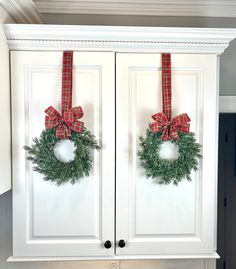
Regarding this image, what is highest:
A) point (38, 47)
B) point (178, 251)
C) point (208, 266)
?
point (38, 47)

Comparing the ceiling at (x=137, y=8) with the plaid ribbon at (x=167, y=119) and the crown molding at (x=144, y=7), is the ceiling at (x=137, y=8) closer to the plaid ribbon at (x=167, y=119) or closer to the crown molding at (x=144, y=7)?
the crown molding at (x=144, y=7)

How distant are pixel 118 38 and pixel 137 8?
0.52 m

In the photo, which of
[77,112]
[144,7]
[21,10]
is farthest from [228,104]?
[21,10]

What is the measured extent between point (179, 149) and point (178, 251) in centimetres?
52

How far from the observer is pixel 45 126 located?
1.33 m

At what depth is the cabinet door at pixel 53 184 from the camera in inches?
53.2

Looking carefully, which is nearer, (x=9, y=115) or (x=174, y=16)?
(x=9, y=115)

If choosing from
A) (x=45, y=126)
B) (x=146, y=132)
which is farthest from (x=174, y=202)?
(x=45, y=126)

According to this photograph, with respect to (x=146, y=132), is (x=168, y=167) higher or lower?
lower

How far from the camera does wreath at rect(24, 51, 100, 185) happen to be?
4.27ft

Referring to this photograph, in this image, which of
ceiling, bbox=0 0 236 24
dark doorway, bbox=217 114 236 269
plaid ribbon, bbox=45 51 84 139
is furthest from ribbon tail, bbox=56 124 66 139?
dark doorway, bbox=217 114 236 269

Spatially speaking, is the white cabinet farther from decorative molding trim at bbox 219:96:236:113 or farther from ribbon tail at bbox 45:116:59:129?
decorative molding trim at bbox 219:96:236:113

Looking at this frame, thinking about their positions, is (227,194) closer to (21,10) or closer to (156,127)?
(156,127)

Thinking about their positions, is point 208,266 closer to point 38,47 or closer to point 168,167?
point 168,167
